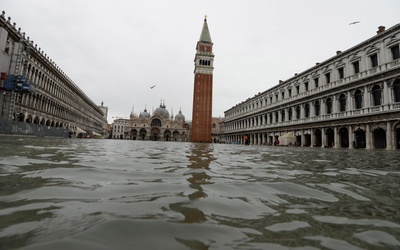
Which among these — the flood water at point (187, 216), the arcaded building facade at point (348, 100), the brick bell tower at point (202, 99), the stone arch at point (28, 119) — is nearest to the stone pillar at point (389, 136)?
the arcaded building facade at point (348, 100)

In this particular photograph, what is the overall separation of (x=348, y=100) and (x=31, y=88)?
1288 inches

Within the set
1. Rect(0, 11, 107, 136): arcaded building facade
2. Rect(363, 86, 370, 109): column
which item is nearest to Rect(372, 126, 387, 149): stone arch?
Rect(363, 86, 370, 109): column

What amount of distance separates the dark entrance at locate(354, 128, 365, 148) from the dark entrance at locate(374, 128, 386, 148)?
1.30 meters

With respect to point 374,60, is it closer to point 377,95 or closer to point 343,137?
point 377,95

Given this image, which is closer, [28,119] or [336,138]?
[336,138]

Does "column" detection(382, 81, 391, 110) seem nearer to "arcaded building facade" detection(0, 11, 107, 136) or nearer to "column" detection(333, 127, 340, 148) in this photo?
"column" detection(333, 127, 340, 148)

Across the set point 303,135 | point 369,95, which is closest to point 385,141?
point 369,95

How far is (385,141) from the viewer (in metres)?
21.3

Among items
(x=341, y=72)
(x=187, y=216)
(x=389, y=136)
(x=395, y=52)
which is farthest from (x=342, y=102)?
(x=187, y=216)

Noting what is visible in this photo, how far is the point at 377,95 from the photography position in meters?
22.1

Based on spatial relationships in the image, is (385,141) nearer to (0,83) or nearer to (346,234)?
(346,234)

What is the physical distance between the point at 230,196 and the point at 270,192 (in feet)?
1.63

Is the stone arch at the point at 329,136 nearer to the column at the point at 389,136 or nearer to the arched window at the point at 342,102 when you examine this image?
the arched window at the point at 342,102

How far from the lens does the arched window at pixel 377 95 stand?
2175 cm
